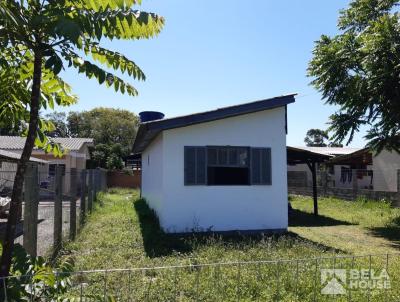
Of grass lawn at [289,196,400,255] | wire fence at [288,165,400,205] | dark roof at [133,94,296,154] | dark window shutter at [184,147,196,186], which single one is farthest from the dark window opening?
wire fence at [288,165,400,205]

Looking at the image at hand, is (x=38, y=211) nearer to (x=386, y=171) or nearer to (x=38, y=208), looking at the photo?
(x=38, y=208)

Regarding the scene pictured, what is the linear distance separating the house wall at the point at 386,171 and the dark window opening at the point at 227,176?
13.5 m

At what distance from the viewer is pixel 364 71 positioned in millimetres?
12484

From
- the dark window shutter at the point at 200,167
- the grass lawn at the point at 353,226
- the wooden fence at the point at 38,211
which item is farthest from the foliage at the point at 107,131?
the dark window shutter at the point at 200,167

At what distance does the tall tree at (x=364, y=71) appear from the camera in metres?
11.3

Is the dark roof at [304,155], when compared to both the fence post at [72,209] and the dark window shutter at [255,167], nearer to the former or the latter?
the dark window shutter at [255,167]

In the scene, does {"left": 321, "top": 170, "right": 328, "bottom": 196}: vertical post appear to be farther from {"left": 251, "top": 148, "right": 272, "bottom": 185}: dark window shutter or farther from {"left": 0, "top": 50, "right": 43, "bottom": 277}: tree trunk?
{"left": 0, "top": 50, "right": 43, "bottom": 277}: tree trunk

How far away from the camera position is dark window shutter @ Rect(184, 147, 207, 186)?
10297mm

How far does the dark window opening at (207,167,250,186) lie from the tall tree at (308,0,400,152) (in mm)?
4493

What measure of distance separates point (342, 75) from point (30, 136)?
1213cm

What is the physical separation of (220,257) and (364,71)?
335 inches

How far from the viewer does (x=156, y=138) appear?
12398mm

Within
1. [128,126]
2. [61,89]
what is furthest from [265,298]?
[128,126]
